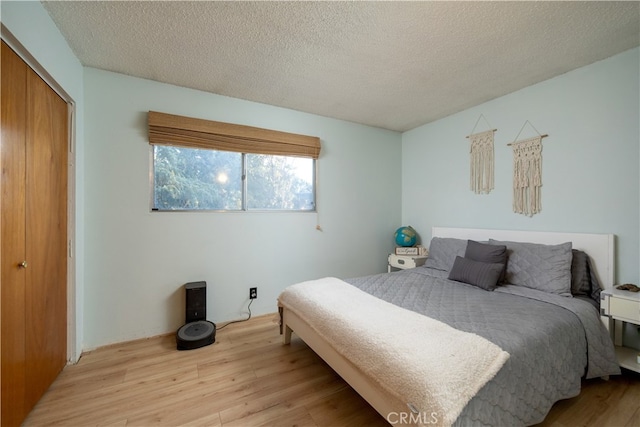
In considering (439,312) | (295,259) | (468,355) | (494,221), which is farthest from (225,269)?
(494,221)

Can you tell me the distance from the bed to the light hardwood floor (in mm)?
167

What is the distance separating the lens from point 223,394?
1.65 m

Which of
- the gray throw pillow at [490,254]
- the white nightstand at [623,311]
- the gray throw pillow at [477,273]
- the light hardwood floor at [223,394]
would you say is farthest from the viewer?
the gray throw pillow at [490,254]

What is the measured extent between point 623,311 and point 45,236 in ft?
12.5

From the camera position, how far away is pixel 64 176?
1861 mm

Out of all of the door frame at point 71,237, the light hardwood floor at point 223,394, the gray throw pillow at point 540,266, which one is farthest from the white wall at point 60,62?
the gray throw pillow at point 540,266

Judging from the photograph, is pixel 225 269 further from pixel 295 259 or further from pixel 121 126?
pixel 121 126

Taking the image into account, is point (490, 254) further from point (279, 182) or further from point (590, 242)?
point (279, 182)

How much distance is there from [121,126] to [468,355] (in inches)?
120

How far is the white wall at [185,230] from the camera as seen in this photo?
2.18m

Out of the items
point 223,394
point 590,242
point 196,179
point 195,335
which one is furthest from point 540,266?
point 196,179

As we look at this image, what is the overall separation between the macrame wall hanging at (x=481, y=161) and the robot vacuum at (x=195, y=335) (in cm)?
317

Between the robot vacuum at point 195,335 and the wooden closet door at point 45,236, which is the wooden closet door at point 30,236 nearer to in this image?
the wooden closet door at point 45,236

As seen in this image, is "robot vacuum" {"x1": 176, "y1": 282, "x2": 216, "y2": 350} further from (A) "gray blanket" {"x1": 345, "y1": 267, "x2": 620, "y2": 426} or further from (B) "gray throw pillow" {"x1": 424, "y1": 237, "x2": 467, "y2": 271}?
(B) "gray throw pillow" {"x1": 424, "y1": 237, "x2": 467, "y2": 271}
